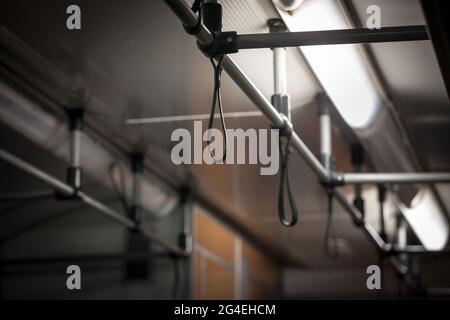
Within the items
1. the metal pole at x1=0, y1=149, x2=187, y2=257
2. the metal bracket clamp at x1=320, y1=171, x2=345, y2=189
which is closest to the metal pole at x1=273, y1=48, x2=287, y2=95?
the metal bracket clamp at x1=320, y1=171, x2=345, y2=189

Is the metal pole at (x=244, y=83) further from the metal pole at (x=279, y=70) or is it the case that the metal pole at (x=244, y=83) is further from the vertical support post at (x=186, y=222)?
the vertical support post at (x=186, y=222)

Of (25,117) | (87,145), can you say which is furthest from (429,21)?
(87,145)

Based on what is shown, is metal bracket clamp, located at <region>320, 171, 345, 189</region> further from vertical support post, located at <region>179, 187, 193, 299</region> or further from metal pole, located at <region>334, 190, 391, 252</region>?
vertical support post, located at <region>179, 187, 193, 299</region>

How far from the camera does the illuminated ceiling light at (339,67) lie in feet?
8.46

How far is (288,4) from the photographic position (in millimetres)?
2543

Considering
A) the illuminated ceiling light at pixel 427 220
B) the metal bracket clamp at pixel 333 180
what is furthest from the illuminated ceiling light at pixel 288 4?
the illuminated ceiling light at pixel 427 220

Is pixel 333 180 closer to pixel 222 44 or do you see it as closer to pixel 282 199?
pixel 282 199

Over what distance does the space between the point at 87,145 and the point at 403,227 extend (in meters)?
2.12

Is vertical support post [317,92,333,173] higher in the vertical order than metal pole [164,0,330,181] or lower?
higher

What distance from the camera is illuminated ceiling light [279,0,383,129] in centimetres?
258

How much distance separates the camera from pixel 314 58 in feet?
9.32

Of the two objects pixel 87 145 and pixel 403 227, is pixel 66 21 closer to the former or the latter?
pixel 87 145

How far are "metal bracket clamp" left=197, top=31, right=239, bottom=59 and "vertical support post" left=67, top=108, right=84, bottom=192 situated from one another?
1.44 metres

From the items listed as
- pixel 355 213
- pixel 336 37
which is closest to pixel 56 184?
pixel 355 213
